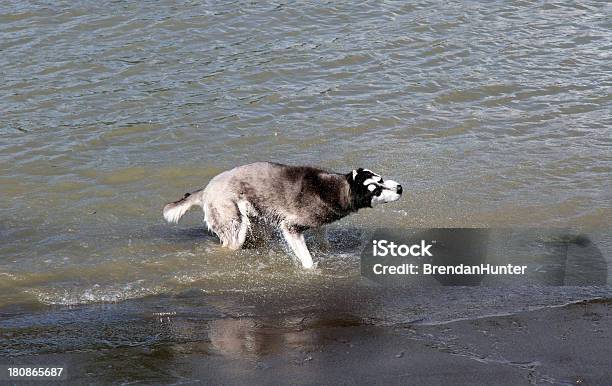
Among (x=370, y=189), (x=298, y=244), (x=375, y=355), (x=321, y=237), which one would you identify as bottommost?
(x=321, y=237)

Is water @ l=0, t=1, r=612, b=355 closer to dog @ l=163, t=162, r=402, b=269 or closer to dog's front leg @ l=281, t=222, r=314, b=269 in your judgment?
dog's front leg @ l=281, t=222, r=314, b=269

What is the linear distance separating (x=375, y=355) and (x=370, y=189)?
3248mm

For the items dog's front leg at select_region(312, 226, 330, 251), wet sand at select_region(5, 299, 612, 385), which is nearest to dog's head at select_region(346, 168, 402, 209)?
dog's front leg at select_region(312, 226, 330, 251)

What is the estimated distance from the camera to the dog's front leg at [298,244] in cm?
1149

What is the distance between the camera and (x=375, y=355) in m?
8.62

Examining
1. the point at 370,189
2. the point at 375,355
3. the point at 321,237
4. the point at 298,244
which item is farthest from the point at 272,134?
the point at 375,355

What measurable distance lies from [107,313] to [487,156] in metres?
7.36

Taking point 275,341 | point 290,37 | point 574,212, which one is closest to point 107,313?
point 275,341

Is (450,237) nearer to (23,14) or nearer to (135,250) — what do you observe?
(135,250)

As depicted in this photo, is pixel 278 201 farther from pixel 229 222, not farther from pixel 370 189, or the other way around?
pixel 370 189

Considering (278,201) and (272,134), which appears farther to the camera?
(272,134)

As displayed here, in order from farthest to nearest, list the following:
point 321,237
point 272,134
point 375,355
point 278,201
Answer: point 272,134, point 321,237, point 278,201, point 375,355

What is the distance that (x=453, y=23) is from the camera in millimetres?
20469

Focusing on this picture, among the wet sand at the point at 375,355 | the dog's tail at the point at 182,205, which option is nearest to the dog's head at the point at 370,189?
the dog's tail at the point at 182,205
